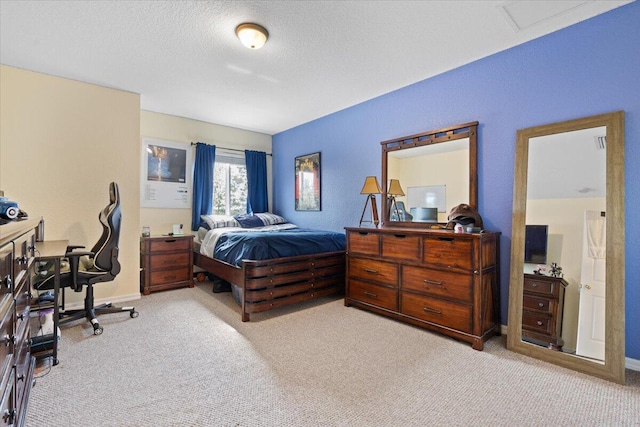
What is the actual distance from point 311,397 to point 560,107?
2.77 meters

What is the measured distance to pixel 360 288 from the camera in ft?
10.4

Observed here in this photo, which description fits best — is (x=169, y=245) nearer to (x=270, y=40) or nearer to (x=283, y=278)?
(x=283, y=278)

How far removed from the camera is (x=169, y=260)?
3891mm

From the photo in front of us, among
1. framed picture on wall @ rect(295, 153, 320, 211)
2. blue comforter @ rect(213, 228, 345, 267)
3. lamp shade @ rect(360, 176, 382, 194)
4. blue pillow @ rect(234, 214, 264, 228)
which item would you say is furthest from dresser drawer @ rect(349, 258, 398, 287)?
blue pillow @ rect(234, 214, 264, 228)

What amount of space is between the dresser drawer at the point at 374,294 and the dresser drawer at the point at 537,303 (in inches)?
40.3

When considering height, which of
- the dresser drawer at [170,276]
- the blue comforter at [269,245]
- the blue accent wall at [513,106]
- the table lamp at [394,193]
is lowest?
the dresser drawer at [170,276]

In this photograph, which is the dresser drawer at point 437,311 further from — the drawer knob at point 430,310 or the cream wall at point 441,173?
the cream wall at point 441,173

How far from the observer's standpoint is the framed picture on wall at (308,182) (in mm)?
4562

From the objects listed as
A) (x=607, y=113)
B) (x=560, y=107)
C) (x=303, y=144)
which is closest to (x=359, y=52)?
(x=560, y=107)

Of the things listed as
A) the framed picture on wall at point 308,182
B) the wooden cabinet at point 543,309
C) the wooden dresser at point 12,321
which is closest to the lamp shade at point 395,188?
the framed picture on wall at point 308,182

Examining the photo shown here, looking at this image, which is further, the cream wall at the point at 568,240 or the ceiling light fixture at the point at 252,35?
the ceiling light fixture at the point at 252,35

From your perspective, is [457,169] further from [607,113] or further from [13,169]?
[13,169]

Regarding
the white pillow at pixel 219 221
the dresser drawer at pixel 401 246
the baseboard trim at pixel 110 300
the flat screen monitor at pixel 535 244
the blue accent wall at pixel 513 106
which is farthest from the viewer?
the white pillow at pixel 219 221

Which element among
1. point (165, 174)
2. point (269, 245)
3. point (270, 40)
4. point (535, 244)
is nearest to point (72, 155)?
point (165, 174)
